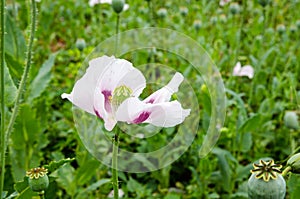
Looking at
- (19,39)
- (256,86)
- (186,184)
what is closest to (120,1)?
(19,39)

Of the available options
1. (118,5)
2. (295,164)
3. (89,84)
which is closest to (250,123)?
(118,5)

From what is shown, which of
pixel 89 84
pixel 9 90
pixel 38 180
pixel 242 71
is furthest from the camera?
pixel 242 71

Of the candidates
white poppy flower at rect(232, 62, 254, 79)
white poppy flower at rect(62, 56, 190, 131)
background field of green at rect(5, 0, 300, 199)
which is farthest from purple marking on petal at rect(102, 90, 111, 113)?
white poppy flower at rect(232, 62, 254, 79)

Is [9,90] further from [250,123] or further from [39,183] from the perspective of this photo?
[250,123]

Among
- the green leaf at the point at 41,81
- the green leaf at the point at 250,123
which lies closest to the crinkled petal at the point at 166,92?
the green leaf at the point at 250,123

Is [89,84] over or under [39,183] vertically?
over
